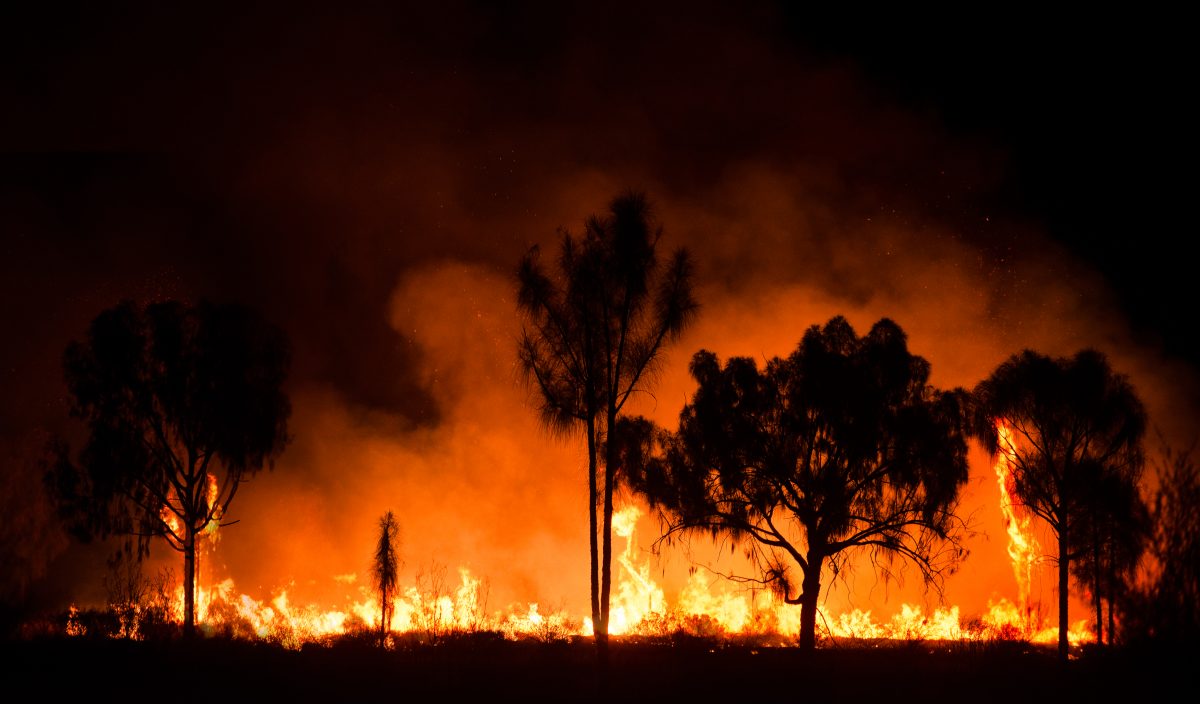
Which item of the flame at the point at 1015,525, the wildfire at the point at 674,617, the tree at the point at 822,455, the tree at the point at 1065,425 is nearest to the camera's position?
the tree at the point at 822,455

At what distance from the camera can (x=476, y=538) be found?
54250 mm

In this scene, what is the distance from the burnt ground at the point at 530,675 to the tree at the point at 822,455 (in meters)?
3.68

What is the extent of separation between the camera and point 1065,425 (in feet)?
85.0

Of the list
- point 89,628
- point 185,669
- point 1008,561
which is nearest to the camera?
point 185,669

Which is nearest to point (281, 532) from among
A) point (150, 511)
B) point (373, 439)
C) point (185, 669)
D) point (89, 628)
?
point (373, 439)

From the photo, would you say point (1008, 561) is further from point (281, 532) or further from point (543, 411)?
point (281, 532)

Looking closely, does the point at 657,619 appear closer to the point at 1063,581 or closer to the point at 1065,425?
the point at 1063,581

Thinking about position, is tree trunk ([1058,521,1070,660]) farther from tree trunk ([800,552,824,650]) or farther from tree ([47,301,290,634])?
tree ([47,301,290,634])

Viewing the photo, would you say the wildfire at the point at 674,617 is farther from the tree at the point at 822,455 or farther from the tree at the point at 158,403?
the tree at the point at 822,455

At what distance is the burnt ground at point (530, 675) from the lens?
16.3 metres

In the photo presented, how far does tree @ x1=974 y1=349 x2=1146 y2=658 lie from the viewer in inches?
1003

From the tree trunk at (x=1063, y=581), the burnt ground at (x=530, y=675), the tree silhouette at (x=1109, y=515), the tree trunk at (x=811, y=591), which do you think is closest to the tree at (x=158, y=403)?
the burnt ground at (x=530, y=675)

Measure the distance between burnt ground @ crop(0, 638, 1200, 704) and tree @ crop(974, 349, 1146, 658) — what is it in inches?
192

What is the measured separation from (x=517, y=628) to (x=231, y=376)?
13248 mm
